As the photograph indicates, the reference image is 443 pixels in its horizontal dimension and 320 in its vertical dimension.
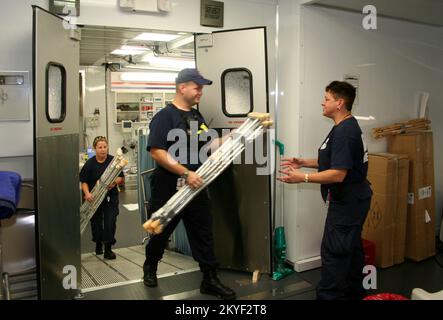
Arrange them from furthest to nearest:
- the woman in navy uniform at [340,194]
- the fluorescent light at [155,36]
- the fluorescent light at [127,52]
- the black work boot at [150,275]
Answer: the fluorescent light at [127,52] < the fluorescent light at [155,36] < the black work boot at [150,275] < the woman in navy uniform at [340,194]

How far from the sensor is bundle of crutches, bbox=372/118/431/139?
4012 mm

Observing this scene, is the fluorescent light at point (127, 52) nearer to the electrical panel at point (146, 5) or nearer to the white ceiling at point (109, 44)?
the white ceiling at point (109, 44)

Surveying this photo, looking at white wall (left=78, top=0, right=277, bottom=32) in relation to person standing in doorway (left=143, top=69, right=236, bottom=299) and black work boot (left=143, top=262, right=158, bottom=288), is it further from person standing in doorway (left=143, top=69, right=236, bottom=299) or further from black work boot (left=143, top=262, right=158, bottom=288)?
black work boot (left=143, top=262, right=158, bottom=288)

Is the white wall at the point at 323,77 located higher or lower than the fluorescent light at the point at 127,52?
lower

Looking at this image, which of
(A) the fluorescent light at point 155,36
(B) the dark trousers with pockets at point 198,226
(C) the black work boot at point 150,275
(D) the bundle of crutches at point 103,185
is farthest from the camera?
(A) the fluorescent light at point 155,36

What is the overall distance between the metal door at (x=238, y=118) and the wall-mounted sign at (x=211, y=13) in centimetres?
13

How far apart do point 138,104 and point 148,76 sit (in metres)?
0.62

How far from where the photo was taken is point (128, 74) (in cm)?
758

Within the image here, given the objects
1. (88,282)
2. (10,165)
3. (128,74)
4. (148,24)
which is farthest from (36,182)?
(128,74)

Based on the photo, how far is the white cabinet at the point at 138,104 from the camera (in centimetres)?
783

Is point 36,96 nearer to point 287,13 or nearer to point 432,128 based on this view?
point 287,13

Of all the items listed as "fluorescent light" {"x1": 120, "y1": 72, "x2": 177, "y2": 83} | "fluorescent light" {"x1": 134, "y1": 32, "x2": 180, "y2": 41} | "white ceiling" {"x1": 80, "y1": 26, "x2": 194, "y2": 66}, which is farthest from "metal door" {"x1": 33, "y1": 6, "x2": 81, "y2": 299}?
"fluorescent light" {"x1": 120, "y1": 72, "x2": 177, "y2": 83}

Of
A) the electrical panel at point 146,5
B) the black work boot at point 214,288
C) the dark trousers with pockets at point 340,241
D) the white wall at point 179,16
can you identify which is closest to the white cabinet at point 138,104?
the white wall at point 179,16

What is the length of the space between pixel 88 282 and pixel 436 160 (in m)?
4.11
